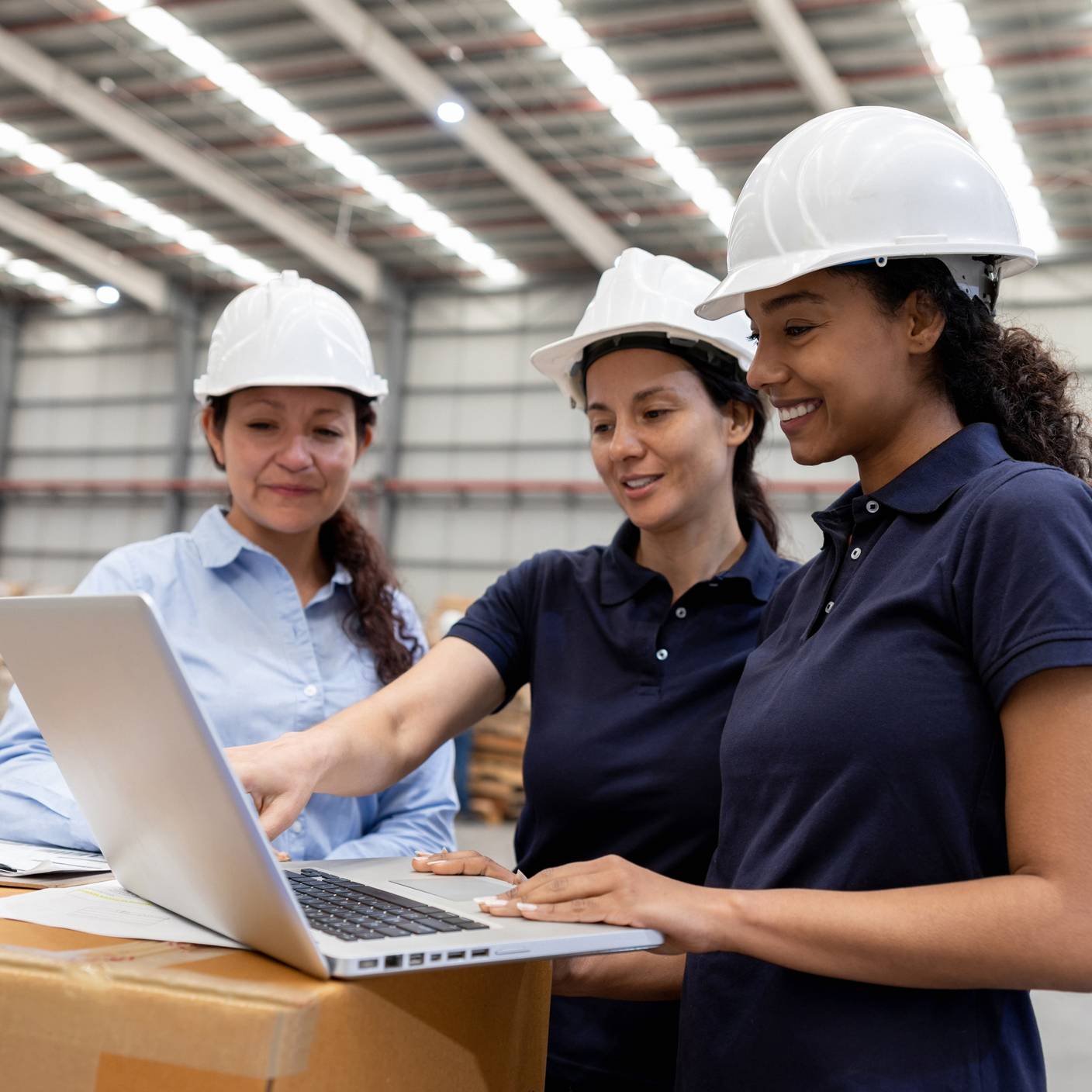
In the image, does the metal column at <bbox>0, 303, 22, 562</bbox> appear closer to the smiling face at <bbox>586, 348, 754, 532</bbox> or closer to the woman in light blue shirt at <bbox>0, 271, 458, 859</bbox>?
the woman in light blue shirt at <bbox>0, 271, 458, 859</bbox>

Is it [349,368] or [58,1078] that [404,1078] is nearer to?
[58,1078]

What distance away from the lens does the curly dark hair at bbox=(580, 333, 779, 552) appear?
6.99ft

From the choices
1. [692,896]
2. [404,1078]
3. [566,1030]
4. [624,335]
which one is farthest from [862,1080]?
[624,335]

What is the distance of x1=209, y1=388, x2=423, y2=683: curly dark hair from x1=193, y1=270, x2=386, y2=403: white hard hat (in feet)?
0.23

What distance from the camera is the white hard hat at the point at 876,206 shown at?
4.60 ft

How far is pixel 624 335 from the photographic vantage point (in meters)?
2.14

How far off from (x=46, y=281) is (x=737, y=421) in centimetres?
1627

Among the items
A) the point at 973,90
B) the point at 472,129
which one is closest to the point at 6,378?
the point at 472,129

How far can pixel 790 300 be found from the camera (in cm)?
145

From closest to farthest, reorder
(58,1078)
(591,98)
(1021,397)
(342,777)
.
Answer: (58,1078), (1021,397), (342,777), (591,98)

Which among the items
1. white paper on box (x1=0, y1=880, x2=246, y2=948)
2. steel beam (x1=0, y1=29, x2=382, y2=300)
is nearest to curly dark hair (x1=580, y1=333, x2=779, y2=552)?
white paper on box (x1=0, y1=880, x2=246, y2=948)

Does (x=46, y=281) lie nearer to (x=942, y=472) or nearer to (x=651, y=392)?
(x=651, y=392)

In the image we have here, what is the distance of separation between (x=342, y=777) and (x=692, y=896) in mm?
754

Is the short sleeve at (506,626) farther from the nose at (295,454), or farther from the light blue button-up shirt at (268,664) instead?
the nose at (295,454)
